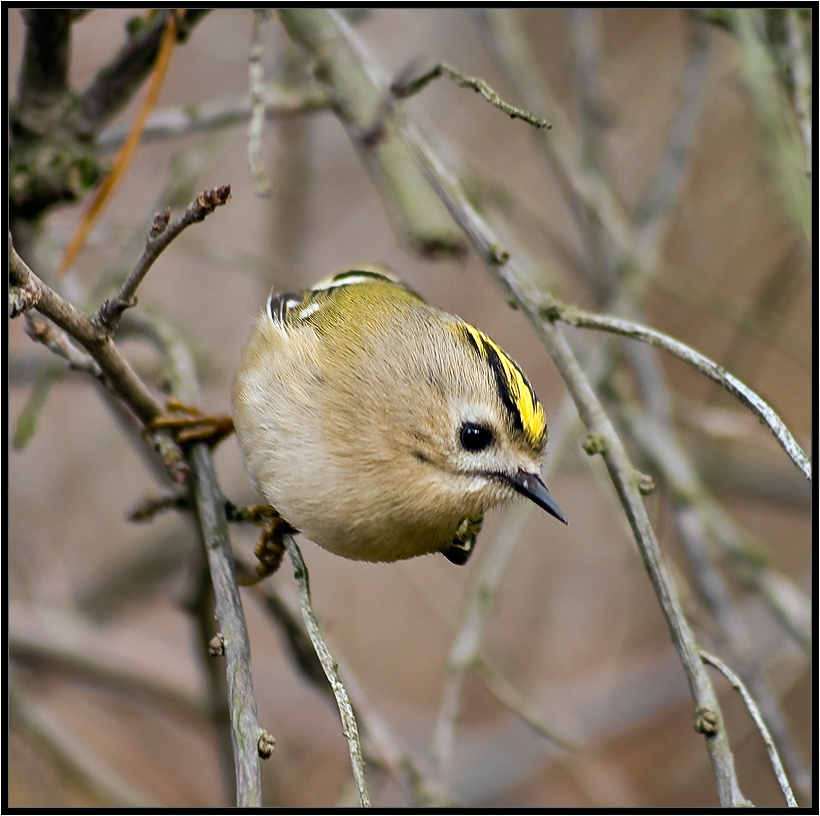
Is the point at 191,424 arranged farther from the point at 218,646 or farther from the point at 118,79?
the point at 118,79

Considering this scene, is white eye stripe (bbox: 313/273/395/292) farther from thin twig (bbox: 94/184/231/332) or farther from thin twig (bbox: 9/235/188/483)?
thin twig (bbox: 94/184/231/332)

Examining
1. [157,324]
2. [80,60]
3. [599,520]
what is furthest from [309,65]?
[599,520]

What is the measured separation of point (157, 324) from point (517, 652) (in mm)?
1906

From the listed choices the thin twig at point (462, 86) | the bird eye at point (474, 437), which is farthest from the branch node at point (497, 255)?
the bird eye at point (474, 437)

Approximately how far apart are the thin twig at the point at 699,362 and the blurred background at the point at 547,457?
1.37 feet

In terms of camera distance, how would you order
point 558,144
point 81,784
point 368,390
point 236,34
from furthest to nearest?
point 236,34
point 558,144
point 81,784
point 368,390

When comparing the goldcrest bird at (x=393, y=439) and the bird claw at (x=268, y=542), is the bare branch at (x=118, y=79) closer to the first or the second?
the goldcrest bird at (x=393, y=439)

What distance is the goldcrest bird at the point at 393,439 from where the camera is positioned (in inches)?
44.8

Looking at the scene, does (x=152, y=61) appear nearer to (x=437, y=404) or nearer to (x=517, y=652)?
(x=437, y=404)

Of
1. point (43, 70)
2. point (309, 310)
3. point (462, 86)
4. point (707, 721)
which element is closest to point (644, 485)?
point (707, 721)

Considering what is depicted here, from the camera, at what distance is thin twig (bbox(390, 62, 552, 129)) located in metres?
0.91

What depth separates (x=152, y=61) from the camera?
1383 mm

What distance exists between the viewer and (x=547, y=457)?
51.7 inches

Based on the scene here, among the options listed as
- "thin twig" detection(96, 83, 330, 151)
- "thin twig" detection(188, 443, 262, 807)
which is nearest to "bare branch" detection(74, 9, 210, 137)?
"thin twig" detection(96, 83, 330, 151)
